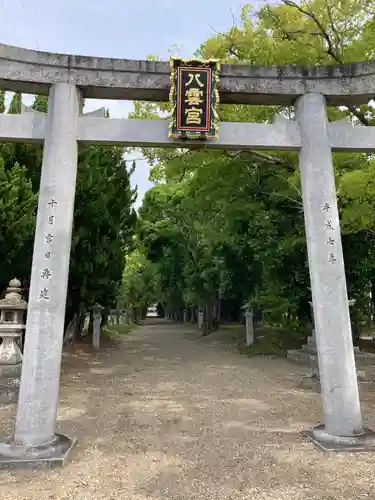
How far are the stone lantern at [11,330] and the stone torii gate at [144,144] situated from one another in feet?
13.3

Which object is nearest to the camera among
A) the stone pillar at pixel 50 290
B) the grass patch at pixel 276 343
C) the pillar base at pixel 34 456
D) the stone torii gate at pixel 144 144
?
the pillar base at pixel 34 456

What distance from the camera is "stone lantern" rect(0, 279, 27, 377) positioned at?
29.6ft

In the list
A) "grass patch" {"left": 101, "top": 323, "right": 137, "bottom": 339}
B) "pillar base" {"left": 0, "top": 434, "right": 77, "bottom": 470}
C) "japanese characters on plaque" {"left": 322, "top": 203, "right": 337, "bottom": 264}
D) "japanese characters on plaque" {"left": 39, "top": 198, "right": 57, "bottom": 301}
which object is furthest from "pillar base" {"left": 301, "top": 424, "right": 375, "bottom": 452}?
"grass patch" {"left": 101, "top": 323, "right": 137, "bottom": 339}

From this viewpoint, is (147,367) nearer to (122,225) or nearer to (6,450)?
(6,450)

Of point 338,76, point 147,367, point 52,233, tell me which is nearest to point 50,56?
point 52,233

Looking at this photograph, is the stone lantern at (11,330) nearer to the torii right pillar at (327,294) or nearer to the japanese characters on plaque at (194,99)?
the japanese characters on plaque at (194,99)

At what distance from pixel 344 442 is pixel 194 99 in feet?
18.3

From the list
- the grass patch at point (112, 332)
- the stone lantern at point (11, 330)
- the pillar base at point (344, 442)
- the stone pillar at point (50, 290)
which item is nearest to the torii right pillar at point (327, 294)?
the pillar base at point (344, 442)

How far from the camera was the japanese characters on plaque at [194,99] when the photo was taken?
20.1ft

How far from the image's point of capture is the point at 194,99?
6.25 metres

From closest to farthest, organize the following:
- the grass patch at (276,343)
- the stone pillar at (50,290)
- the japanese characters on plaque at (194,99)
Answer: the stone pillar at (50,290) → the japanese characters on plaque at (194,99) → the grass patch at (276,343)

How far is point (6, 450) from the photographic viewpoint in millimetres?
5090

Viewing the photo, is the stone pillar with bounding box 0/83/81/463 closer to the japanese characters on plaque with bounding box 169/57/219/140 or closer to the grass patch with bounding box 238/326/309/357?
the japanese characters on plaque with bounding box 169/57/219/140

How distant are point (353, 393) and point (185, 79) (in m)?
5.46
